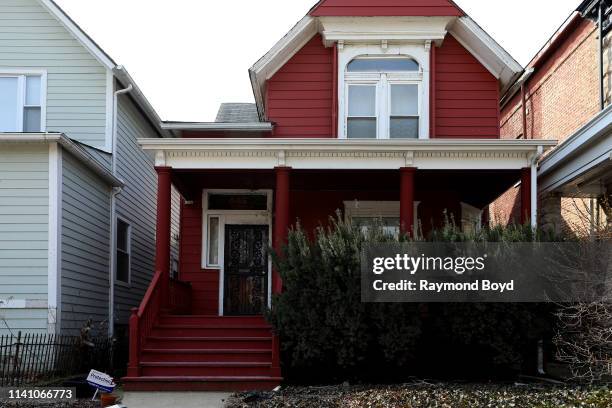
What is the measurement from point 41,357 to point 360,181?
6.55 metres

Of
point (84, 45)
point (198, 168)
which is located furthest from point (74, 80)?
point (198, 168)

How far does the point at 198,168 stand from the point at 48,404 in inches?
179

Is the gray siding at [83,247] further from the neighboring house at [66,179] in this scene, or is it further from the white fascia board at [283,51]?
the white fascia board at [283,51]

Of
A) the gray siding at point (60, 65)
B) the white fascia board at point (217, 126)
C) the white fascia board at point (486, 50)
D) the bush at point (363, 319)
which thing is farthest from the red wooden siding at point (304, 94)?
the bush at point (363, 319)

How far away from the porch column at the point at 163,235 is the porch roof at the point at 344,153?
27 centimetres

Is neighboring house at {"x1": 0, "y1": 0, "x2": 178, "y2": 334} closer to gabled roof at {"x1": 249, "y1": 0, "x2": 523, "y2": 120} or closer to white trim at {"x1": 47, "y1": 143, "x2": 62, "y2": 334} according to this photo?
white trim at {"x1": 47, "y1": 143, "x2": 62, "y2": 334}

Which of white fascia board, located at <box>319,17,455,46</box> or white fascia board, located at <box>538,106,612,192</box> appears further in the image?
white fascia board, located at <box>319,17,455,46</box>

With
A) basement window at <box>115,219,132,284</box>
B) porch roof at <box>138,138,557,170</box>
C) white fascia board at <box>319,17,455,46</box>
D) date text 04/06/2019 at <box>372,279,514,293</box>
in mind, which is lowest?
date text 04/06/2019 at <box>372,279,514,293</box>

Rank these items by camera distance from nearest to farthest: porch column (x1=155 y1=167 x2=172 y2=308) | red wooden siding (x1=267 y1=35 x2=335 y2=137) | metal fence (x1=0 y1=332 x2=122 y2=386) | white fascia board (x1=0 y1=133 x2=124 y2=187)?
1. metal fence (x1=0 y1=332 x2=122 y2=386)
2. porch column (x1=155 y1=167 x2=172 y2=308)
3. white fascia board (x1=0 y1=133 x2=124 y2=187)
4. red wooden siding (x1=267 y1=35 x2=335 y2=137)

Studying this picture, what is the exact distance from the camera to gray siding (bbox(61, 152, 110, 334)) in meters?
13.1

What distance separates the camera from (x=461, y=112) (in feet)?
48.6

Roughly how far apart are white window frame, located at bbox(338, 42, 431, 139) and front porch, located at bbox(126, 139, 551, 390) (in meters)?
1.31

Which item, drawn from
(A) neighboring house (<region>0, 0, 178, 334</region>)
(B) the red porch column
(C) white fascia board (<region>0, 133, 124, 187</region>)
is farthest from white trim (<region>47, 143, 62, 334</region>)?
(B) the red porch column

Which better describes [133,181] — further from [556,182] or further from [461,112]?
[556,182]
